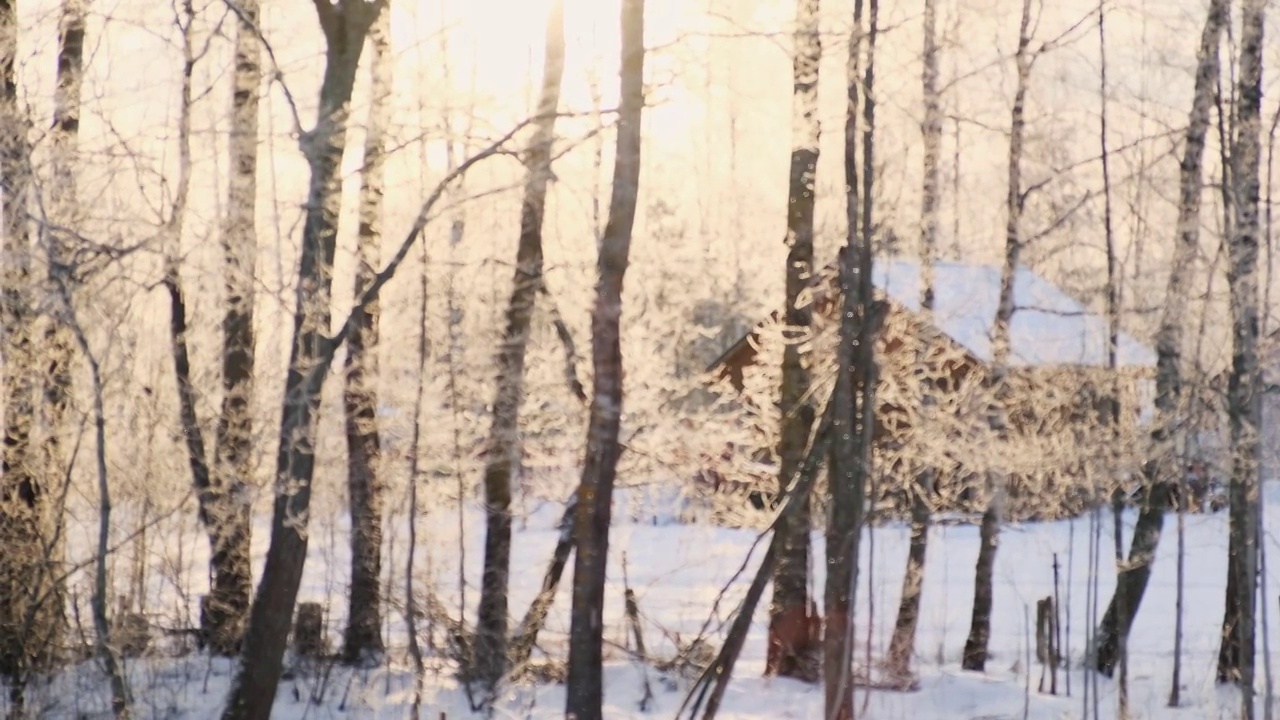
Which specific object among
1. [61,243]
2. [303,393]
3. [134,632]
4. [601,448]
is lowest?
[134,632]

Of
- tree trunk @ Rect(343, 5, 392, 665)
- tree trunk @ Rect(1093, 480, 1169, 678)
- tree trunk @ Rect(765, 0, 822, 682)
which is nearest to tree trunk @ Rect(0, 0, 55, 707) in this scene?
tree trunk @ Rect(343, 5, 392, 665)

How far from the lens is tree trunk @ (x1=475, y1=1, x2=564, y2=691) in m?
11.5

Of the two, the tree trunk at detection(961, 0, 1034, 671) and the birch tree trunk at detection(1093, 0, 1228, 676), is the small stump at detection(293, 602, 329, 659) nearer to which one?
the tree trunk at detection(961, 0, 1034, 671)

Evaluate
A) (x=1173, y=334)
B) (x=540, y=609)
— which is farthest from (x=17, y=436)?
(x=1173, y=334)

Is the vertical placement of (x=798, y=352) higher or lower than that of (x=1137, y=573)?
Answer: higher

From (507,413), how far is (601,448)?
160 inches

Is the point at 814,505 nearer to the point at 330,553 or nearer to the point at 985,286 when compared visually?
the point at 985,286

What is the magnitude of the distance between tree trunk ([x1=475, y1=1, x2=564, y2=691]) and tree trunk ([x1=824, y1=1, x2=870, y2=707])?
12.7 feet

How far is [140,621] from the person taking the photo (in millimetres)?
11516

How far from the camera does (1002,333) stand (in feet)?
44.7

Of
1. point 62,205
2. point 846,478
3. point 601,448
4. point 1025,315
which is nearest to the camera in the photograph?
point 846,478

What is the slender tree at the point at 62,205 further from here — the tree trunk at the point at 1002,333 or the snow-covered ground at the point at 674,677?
the tree trunk at the point at 1002,333

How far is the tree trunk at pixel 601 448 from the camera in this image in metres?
8.36

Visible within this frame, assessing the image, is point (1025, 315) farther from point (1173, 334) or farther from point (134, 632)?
point (134, 632)
